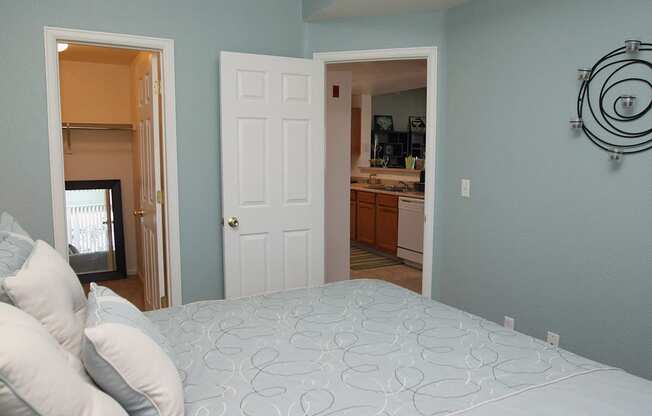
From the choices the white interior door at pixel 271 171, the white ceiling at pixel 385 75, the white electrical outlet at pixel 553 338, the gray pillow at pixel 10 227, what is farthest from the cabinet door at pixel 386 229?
the gray pillow at pixel 10 227

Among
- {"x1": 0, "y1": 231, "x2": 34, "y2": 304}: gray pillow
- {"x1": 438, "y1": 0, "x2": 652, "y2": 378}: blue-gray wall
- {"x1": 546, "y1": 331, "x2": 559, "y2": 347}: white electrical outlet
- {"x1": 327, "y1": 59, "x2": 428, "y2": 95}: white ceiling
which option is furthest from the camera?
{"x1": 327, "y1": 59, "x2": 428, "y2": 95}: white ceiling

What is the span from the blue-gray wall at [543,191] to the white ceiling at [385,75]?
1.89m

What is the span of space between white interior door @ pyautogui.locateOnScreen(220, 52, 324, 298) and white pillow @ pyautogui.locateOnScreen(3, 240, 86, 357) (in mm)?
1859

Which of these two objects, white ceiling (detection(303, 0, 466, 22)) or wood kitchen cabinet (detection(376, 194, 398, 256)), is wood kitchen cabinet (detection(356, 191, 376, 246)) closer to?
wood kitchen cabinet (detection(376, 194, 398, 256))

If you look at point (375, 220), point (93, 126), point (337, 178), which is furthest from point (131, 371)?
point (375, 220)

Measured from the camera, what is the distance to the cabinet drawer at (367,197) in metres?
6.93

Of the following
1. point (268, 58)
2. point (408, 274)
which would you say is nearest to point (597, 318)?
point (268, 58)

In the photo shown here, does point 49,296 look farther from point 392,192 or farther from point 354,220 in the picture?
point 354,220

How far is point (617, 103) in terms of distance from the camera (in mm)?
2469

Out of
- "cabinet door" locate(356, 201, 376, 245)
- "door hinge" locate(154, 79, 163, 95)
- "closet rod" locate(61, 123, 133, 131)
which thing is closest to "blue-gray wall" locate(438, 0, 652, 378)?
"door hinge" locate(154, 79, 163, 95)

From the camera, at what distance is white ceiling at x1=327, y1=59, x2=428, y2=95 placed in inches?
215

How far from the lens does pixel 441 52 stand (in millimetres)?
3557

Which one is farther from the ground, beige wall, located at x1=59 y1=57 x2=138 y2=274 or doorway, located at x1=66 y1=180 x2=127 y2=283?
beige wall, located at x1=59 y1=57 x2=138 y2=274

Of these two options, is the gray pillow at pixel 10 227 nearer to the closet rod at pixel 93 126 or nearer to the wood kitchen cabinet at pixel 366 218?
the closet rod at pixel 93 126
